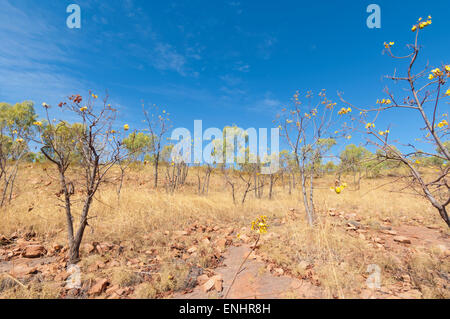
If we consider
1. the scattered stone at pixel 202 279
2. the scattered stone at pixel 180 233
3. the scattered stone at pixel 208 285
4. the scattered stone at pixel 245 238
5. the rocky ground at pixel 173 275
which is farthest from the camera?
the scattered stone at pixel 180 233

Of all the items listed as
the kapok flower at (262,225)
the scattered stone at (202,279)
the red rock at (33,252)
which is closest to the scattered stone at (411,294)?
the kapok flower at (262,225)

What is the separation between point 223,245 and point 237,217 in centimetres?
303

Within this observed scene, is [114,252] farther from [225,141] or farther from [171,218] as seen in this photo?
[225,141]

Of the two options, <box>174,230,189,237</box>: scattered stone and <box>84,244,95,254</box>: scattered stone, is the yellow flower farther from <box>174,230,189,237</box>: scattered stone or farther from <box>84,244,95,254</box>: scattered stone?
<box>84,244,95,254</box>: scattered stone

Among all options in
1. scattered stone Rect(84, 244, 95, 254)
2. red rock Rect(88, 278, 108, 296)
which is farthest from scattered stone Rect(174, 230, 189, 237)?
red rock Rect(88, 278, 108, 296)

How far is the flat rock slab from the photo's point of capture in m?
2.58

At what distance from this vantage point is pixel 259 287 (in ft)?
9.25

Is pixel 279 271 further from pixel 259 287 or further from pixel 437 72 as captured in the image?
pixel 437 72

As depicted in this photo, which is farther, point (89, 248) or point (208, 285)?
point (89, 248)

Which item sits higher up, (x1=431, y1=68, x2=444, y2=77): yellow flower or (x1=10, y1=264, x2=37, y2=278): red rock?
(x1=431, y1=68, x2=444, y2=77): yellow flower

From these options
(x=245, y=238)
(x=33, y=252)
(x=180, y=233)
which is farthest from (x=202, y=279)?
(x=33, y=252)

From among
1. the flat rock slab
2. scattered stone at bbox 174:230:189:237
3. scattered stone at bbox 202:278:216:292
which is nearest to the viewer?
the flat rock slab

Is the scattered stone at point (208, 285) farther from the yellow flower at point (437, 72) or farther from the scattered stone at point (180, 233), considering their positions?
the yellow flower at point (437, 72)

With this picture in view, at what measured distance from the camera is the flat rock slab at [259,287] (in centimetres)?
258
